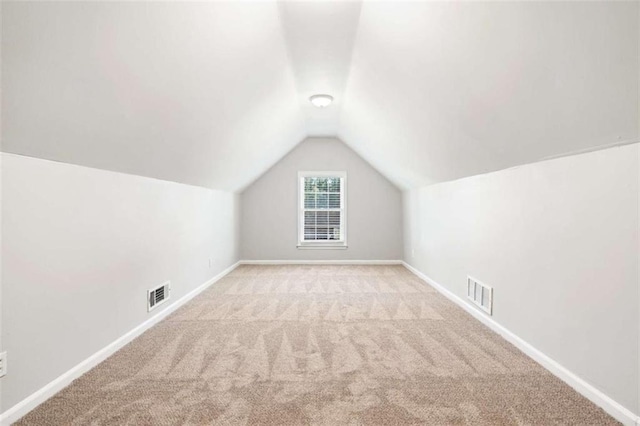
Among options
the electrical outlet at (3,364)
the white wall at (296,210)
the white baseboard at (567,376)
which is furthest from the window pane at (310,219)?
the electrical outlet at (3,364)

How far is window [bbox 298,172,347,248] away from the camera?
6883 millimetres

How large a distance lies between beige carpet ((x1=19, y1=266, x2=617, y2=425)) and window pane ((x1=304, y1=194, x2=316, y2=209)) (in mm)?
3447

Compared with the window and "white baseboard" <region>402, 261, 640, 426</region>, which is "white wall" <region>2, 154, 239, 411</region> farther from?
the window

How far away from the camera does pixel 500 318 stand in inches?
115

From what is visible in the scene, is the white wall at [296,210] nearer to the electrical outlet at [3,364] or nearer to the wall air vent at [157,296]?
the wall air vent at [157,296]

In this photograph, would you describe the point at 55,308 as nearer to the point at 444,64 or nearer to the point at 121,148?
the point at 121,148

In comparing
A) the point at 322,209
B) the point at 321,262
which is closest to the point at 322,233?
the point at 322,209

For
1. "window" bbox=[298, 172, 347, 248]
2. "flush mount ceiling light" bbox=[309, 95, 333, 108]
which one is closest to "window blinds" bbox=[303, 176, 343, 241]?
"window" bbox=[298, 172, 347, 248]

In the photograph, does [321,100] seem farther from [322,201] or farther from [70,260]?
[70,260]

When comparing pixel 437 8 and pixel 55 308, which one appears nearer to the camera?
pixel 437 8

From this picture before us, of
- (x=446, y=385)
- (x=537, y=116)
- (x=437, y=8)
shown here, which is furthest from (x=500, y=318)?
(x=437, y=8)

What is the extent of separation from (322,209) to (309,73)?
3.68 m

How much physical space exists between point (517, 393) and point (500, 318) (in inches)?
41.3

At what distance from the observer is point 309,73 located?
Answer: 11.5 ft
